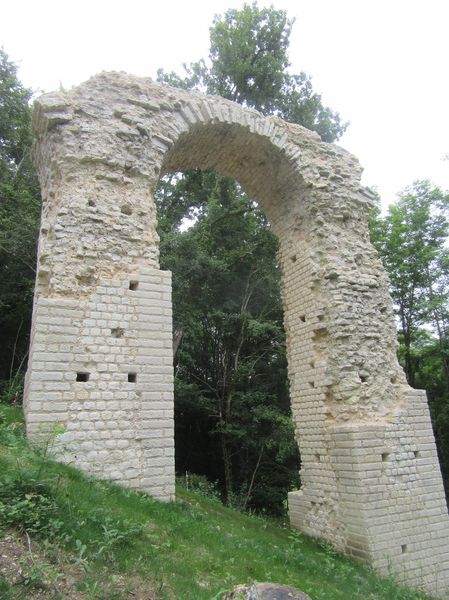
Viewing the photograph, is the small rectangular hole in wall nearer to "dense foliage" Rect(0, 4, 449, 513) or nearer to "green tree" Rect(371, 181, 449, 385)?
"dense foliage" Rect(0, 4, 449, 513)

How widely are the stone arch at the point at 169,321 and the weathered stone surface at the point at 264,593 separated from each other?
265 centimetres

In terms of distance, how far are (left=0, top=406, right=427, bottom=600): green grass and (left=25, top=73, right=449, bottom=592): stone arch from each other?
452 mm

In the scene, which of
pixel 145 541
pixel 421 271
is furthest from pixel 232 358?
pixel 145 541

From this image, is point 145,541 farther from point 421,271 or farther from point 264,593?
point 421,271

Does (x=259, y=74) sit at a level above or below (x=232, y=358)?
above

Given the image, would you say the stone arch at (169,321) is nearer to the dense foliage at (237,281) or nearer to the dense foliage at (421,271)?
the dense foliage at (237,281)

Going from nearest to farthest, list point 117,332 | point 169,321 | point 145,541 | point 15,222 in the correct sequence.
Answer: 1. point 145,541
2. point 117,332
3. point 169,321
4. point 15,222

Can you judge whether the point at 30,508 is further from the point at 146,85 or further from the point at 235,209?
the point at 235,209

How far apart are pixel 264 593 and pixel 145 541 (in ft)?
5.71

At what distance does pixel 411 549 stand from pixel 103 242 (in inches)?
251

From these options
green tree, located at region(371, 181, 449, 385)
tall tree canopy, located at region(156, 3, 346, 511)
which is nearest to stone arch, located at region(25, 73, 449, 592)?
tall tree canopy, located at region(156, 3, 346, 511)

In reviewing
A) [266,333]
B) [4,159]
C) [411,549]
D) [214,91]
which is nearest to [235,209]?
[266,333]

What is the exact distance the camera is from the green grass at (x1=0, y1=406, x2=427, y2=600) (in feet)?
11.5

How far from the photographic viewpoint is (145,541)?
4184 mm
